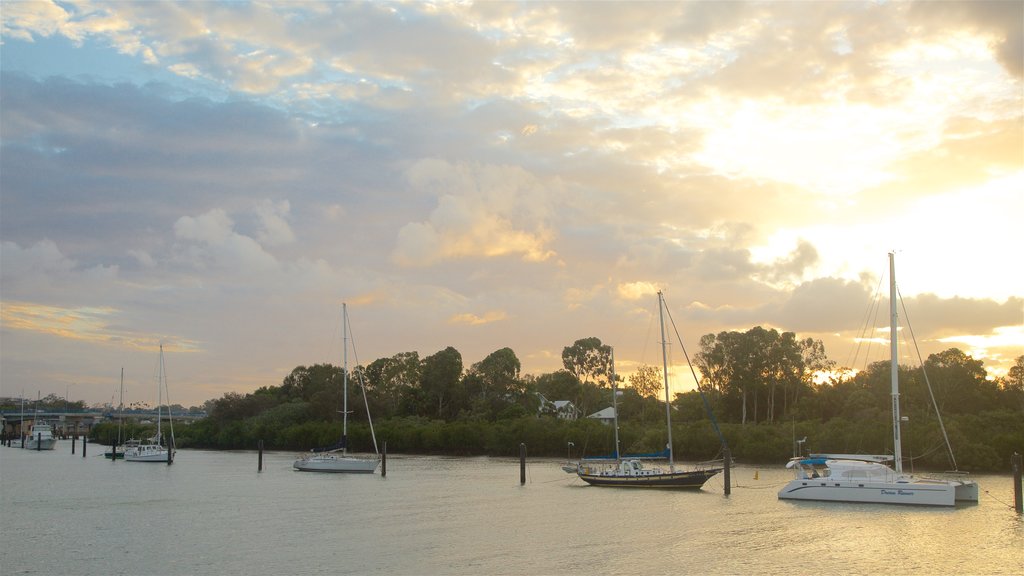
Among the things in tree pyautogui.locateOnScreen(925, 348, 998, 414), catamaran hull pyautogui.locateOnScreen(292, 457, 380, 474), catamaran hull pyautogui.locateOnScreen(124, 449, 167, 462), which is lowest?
catamaran hull pyautogui.locateOnScreen(124, 449, 167, 462)

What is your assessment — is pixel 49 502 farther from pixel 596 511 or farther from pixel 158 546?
pixel 596 511

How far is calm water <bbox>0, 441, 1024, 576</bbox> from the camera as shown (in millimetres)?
32594

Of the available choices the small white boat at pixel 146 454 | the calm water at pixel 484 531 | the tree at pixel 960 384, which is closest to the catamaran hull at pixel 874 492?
the calm water at pixel 484 531

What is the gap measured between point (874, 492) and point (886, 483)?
2.81 ft

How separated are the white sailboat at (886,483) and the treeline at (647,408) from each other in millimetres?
21453

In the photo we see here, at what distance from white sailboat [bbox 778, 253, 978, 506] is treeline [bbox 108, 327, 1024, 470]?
21453mm

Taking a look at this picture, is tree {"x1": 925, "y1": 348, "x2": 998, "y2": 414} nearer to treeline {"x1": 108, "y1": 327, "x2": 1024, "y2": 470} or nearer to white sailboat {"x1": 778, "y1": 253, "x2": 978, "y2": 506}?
treeline {"x1": 108, "y1": 327, "x2": 1024, "y2": 470}

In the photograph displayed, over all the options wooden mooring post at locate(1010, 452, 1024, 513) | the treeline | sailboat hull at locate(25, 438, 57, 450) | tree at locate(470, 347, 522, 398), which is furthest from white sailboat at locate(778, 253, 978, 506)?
sailboat hull at locate(25, 438, 57, 450)

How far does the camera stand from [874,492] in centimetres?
4847

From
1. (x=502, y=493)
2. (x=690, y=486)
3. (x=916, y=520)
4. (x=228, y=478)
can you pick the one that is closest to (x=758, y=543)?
(x=916, y=520)

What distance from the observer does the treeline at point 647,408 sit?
84.4m

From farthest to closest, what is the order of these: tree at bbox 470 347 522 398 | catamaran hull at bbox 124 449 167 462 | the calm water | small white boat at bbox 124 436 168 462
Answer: tree at bbox 470 347 522 398
small white boat at bbox 124 436 168 462
catamaran hull at bbox 124 449 167 462
the calm water

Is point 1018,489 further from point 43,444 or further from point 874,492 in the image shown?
point 43,444

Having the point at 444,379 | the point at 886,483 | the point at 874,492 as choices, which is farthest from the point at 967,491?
the point at 444,379
